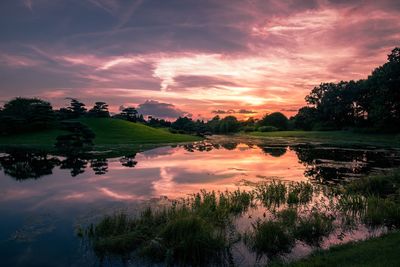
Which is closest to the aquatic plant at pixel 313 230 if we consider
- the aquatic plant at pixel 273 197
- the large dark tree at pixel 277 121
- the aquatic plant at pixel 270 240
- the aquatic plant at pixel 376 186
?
the aquatic plant at pixel 270 240

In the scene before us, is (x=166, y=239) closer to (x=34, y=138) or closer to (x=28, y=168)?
(x=28, y=168)

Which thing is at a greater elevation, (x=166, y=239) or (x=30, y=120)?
(x=30, y=120)

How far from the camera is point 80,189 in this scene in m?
24.8

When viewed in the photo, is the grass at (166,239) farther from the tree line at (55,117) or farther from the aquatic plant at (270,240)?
the tree line at (55,117)

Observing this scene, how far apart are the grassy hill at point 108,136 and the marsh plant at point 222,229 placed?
60.5 m

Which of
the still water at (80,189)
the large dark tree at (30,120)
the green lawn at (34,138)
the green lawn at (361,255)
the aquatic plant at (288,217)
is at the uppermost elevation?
the large dark tree at (30,120)

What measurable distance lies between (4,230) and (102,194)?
7922 millimetres

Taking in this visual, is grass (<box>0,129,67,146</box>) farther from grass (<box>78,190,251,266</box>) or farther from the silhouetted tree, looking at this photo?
grass (<box>78,190,251,266</box>)

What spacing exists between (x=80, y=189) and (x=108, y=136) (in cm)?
5915

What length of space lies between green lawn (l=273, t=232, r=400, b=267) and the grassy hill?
66797 mm

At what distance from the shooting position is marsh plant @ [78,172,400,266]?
482 inches

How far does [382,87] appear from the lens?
82.0 meters

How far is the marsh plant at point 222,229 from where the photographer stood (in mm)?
12250

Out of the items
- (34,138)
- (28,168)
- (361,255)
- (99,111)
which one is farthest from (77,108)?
(361,255)
